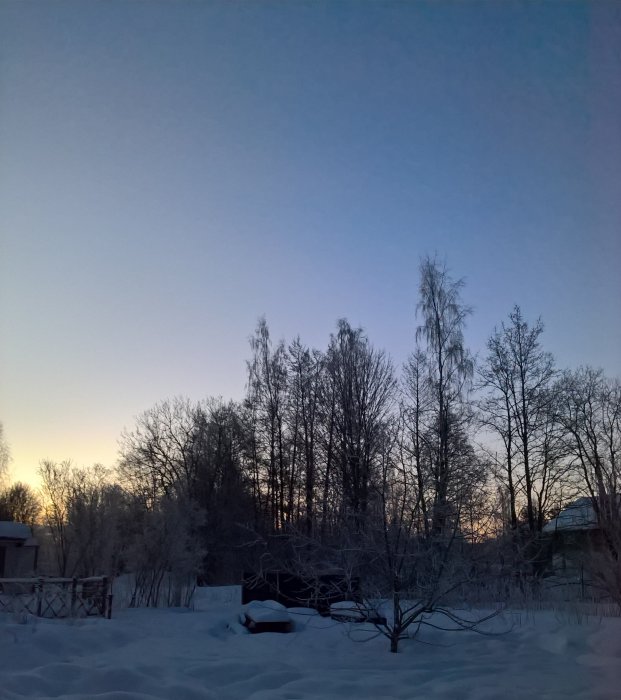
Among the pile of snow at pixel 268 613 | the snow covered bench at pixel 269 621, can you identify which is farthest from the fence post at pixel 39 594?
the snow covered bench at pixel 269 621

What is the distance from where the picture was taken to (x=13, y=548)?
31.7m

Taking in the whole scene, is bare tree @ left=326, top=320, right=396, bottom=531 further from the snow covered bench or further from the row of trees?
the snow covered bench

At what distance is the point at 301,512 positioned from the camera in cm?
2983

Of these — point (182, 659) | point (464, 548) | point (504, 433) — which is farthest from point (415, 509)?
point (504, 433)

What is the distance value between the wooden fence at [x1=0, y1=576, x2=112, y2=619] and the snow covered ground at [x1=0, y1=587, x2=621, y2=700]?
1914mm

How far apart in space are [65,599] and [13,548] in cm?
1854

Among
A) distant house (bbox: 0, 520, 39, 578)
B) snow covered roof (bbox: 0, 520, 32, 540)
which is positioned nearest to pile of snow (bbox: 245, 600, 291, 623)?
distant house (bbox: 0, 520, 39, 578)

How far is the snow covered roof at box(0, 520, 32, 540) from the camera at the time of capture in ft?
98.7

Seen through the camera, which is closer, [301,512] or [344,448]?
[344,448]

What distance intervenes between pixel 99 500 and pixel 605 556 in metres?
15.4

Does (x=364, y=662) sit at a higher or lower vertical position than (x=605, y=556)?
lower

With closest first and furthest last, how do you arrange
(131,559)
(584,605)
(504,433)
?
(584,605) → (131,559) → (504,433)

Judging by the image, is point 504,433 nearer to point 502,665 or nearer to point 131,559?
point 131,559

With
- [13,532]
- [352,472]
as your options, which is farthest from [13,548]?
[352,472]
